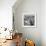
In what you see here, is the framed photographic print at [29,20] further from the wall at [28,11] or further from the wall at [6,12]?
the wall at [6,12]

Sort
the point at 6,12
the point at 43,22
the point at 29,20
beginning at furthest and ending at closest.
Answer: the point at 29,20
the point at 43,22
the point at 6,12

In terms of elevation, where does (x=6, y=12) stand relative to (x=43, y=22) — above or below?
above

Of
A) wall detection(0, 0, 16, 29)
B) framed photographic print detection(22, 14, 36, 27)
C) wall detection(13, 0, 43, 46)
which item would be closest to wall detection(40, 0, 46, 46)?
wall detection(13, 0, 43, 46)

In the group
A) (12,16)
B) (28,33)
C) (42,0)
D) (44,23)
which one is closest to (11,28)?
(12,16)

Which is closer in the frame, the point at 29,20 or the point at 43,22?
the point at 43,22

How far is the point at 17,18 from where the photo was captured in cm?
467

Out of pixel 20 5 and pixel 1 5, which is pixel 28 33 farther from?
pixel 1 5

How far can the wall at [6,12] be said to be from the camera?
4.20 metres

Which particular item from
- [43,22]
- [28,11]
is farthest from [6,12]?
[43,22]

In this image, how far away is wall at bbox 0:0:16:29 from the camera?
13.8 ft

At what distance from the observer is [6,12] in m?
4.24

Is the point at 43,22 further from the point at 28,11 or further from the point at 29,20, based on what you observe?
the point at 28,11

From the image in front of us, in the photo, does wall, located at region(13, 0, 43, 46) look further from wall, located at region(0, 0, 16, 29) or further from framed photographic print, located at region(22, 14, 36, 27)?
wall, located at region(0, 0, 16, 29)

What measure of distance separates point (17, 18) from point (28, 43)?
1.15 metres
